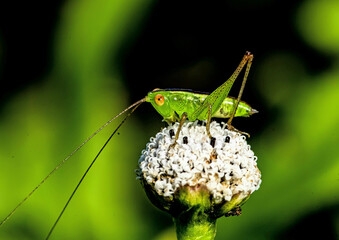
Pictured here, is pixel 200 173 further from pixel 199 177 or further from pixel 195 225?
pixel 195 225

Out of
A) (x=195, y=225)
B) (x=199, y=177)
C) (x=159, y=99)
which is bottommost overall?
(x=195, y=225)

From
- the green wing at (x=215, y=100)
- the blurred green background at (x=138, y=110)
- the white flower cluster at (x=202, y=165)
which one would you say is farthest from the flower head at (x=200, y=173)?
the blurred green background at (x=138, y=110)

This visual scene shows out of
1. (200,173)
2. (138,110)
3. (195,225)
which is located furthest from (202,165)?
(138,110)

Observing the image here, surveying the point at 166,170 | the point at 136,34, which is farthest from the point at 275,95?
the point at 166,170

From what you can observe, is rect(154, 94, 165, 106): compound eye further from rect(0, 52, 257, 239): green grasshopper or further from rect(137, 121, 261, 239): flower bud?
rect(137, 121, 261, 239): flower bud

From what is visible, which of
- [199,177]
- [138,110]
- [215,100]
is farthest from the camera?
[138,110]

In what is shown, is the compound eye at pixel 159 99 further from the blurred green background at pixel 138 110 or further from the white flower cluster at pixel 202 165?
the blurred green background at pixel 138 110

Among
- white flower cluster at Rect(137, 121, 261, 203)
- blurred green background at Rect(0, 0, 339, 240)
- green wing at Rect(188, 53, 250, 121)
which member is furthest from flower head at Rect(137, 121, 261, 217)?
blurred green background at Rect(0, 0, 339, 240)
